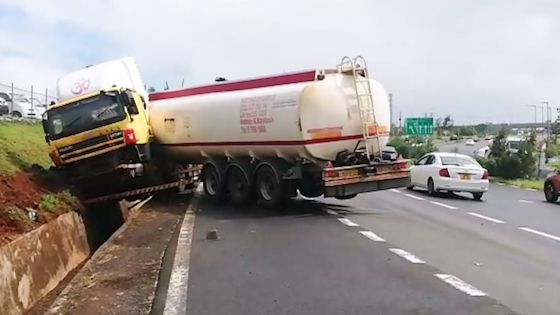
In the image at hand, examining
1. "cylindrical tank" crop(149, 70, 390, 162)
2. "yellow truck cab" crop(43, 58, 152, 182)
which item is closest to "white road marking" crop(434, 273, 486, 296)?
"cylindrical tank" crop(149, 70, 390, 162)

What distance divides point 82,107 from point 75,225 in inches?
160

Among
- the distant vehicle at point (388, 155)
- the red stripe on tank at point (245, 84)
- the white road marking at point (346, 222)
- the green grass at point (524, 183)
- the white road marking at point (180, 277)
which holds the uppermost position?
the red stripe on tank at point (245, 84)

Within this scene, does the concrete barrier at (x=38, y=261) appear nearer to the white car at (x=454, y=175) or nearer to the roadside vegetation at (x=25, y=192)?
the roadside vegetation at (x=25, y=192)

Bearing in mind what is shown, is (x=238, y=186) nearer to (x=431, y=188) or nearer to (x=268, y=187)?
(x=268, y=187)

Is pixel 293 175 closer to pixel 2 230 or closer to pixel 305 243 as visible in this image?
pixel 305 243

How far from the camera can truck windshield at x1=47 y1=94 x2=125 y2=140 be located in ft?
58.4

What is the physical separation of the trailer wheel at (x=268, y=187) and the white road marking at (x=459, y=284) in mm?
7808

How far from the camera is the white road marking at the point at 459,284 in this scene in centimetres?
752

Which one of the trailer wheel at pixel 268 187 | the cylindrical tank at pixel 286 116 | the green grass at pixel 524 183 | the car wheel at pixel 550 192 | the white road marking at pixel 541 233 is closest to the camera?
the white road marking at pixel 541 233

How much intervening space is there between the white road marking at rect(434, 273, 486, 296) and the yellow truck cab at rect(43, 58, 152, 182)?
11.2 meters

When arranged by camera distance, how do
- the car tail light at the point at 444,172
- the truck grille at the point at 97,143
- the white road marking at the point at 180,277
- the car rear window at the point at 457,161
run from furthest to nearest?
the car rear window at the point at 457,161 < the car tail light at the point at 444,172 < the truck grille at the point at 97,143 < the white road marking at the point at 180,277

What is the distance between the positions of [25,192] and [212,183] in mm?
6060

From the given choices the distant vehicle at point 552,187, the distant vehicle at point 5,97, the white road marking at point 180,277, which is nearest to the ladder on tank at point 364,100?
the white road marking at point 180,277

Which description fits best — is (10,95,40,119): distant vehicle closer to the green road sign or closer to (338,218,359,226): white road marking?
the green road sign
